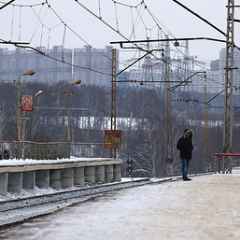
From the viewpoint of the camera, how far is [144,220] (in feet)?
40.5

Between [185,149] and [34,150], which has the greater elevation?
[185,149]

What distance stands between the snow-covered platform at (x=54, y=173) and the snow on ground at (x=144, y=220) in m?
7.95

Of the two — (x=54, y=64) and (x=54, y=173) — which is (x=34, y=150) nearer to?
(x=54, y=173)

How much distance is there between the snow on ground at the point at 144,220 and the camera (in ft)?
34.6

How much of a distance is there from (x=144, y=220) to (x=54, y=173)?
56.8 ft

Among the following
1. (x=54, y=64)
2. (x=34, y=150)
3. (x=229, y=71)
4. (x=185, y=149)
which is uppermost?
(x=54, y=64)

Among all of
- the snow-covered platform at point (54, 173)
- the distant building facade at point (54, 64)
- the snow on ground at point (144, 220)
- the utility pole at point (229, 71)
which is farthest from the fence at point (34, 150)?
the distant building facade at point (54, 64)

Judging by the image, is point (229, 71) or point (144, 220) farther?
point (229, 71)

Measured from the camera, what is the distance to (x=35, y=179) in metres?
27.8

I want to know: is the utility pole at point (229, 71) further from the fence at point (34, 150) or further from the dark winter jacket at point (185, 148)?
the dark winter jacket at point (185, 148)

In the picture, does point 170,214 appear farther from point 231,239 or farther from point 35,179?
point 35,179

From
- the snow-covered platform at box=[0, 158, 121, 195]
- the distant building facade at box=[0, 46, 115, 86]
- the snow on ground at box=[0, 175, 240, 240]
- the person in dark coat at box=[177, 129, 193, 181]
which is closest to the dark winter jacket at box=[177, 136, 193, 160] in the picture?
the person in dark coat at box=[177, 129, 193, 181]

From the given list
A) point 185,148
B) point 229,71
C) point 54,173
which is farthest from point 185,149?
point 229,71

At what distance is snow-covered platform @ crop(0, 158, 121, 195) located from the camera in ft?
81.6
